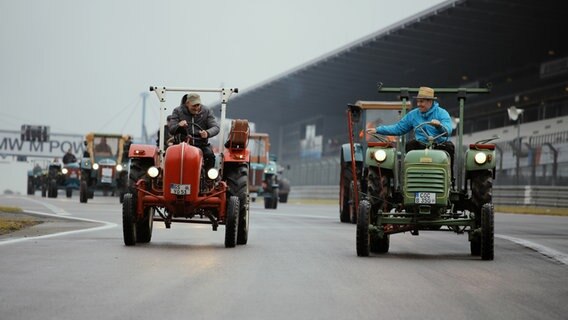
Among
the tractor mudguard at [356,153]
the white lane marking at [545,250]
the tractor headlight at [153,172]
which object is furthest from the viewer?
the tractor mudguard at [356,153]

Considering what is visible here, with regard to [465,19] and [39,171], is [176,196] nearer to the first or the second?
[465,19]

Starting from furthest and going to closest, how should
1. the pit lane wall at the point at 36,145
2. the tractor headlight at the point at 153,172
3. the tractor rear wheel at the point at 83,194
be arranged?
1. the pit lane wall at the point at 36,145
2. the tractor rear wheel at the point at 83,194
3. the tractor headlight at the point at 153,172

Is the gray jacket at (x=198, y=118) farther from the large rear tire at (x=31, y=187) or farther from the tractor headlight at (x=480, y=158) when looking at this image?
the large rear tire at (x=31, y=187)

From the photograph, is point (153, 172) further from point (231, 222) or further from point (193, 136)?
point (231, 222)

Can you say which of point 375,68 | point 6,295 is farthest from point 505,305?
point 375,68

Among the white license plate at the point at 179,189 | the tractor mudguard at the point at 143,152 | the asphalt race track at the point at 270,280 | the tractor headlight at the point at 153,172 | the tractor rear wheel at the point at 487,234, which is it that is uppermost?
the tractor mudguard at the point at 143,152

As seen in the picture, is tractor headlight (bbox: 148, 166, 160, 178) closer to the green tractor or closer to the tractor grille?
the green tractor

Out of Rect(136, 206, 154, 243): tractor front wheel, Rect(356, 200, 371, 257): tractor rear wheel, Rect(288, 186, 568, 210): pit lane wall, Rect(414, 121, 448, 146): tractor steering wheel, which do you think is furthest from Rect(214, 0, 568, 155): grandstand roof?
Rect(356, 200, 371, 257): tractor rear wheel

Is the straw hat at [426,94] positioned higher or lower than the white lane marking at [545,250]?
higher

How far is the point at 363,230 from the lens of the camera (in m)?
12.3

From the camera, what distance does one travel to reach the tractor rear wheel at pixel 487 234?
12.2 m

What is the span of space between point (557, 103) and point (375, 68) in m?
14.1

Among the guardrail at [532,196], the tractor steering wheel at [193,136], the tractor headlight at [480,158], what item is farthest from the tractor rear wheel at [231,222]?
the guardrail at [532,196]

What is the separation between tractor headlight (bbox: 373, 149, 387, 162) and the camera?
12.9 metres
